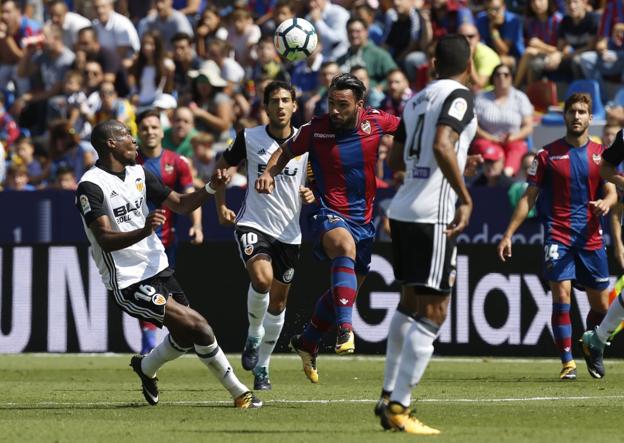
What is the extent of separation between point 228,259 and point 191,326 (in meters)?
7.00

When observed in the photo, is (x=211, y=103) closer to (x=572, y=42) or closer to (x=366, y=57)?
(x=366, y=57)

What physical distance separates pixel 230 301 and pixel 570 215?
204 inches

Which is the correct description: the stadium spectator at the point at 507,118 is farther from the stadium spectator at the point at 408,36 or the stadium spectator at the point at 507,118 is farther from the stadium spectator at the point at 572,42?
the stadium spectator at the point at 408,36

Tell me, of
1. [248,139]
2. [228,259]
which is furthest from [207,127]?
[248,139]

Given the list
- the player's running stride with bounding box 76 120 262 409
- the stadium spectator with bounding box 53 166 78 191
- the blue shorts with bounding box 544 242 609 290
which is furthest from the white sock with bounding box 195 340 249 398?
the stadium spectator with bounding box 53 166 78 191

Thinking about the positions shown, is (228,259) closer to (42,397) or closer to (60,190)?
(60,190)

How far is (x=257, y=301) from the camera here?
1221 cm

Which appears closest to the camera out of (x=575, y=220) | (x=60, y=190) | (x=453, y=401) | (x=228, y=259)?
(x=453, y=401)

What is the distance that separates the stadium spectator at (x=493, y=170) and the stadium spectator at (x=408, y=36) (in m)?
2.77

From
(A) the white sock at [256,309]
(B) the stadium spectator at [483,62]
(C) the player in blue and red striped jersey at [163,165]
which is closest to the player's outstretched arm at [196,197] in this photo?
(A) the white sock at [256,309]

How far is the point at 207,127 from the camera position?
21.0 meters

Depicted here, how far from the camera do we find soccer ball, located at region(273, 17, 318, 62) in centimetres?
1387

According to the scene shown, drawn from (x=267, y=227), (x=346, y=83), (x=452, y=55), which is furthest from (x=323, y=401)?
(x=452, y=55)

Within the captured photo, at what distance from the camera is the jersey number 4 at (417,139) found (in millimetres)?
8555
